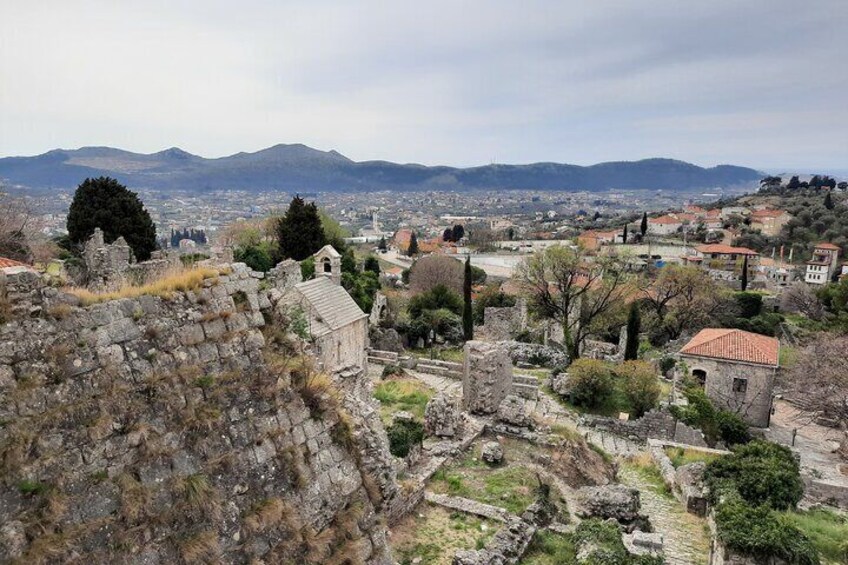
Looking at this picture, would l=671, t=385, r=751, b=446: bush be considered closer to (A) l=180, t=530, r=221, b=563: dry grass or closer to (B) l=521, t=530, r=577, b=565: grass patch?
(B) l=521, t=530, r=577, b=565: grass patch

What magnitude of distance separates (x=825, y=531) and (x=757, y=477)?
159 cm

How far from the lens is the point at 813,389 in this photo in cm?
2242

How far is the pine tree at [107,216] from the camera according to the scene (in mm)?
30000

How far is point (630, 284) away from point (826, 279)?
42126mm

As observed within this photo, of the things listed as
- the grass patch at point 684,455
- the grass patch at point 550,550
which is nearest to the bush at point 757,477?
the grass patch at point 684,455

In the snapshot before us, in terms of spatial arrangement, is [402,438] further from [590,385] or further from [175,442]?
[590,385]

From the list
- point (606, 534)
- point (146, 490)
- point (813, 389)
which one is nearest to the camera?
point (146, 490)

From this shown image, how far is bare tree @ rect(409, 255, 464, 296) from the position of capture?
50.9 metres


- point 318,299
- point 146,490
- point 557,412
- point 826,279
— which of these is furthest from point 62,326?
point 826,279

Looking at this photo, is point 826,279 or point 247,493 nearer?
point 247,493

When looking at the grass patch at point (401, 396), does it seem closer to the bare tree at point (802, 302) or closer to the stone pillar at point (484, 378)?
the stone pillar at point (484, 378)

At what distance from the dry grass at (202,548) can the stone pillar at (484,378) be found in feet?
48.3

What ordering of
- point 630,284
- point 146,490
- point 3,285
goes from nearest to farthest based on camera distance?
point 3,285 < point 146,490 < point 630,284

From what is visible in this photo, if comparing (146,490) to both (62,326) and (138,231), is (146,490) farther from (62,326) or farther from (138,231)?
(138,231)
